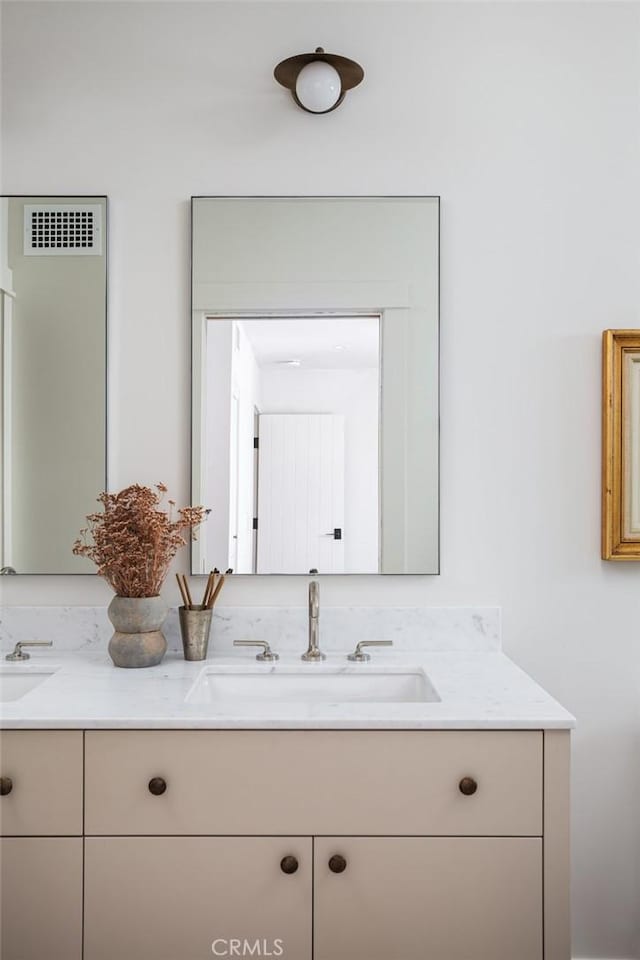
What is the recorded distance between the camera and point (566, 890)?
1.51 meters

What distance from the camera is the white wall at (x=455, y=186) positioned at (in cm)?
210

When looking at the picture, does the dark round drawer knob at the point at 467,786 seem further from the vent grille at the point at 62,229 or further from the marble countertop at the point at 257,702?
the vent grille at the point at 62,229

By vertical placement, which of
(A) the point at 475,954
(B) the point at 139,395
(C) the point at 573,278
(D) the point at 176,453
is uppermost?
(C) the point at 573,278

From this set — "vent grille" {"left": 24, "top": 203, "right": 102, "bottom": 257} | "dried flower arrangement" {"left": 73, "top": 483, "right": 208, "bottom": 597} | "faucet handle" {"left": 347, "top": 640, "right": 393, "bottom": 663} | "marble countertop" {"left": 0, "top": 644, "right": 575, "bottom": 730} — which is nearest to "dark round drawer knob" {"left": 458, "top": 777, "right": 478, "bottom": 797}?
"marble countertop" {"left": 0, "top": 644, "right": 575, "bottom": 730}

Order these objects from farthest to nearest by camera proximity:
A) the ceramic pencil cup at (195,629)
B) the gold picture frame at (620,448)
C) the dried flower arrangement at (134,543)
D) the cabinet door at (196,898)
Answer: the gold picture frame at (620,448)
the ceramic pencil cup at (195,629)
the dried flower arrangement at (134,543)
the cabinet door at (196,898)

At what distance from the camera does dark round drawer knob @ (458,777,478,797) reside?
1515mm

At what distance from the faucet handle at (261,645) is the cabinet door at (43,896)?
1.94 ft

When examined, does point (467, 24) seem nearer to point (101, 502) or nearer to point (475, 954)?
point (101, 502)

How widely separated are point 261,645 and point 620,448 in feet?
3.58

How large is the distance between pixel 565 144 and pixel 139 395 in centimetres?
135

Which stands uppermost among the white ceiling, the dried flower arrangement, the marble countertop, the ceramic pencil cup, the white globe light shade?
the white globe light shade

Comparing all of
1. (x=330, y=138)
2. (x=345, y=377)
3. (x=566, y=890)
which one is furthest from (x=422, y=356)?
(x=566, y=890)

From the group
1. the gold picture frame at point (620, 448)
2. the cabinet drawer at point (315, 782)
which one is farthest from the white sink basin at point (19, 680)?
the gold picture frame at point (620, 448)

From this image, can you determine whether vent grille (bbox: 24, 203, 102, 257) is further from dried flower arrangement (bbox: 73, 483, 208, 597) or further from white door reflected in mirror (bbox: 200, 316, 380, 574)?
dried flower arrangement (bbox: 73, 483, 208, 597)
